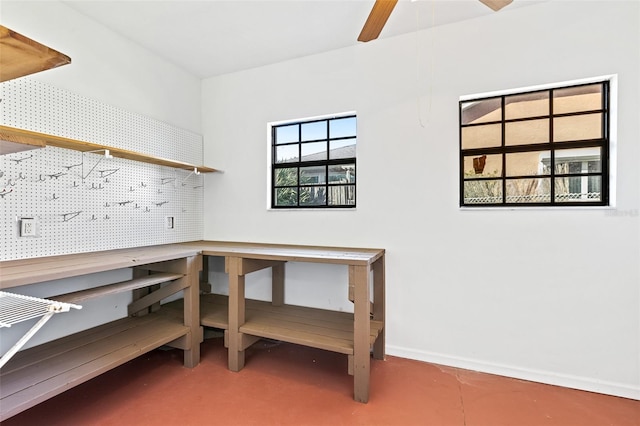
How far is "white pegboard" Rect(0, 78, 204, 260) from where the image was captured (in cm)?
192

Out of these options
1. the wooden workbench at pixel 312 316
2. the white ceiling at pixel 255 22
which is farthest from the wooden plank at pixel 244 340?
the white ceiling at pixel 255 22

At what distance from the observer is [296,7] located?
2.23 meters

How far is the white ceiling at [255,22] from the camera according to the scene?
2.19m

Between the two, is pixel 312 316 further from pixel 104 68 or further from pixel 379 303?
pixel 104 68

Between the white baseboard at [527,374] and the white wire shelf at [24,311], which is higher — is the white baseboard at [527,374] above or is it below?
below

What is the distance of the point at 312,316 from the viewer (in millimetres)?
2602

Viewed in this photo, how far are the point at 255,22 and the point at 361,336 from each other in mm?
2484

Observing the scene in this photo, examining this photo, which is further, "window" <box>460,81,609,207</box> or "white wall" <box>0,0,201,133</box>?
"window" <box>460,81,609,207</box>

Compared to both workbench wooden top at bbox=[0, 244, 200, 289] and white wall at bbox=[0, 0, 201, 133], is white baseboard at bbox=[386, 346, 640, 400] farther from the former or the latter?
white wall at bbox=[0, 0, 201, 133]

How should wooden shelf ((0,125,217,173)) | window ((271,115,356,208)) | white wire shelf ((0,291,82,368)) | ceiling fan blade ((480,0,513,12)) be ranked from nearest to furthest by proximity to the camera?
white wire shelf ((0,291,82,368)) → wooden shelf ((0,125,217,173)) → ceiling fan blade ((480,0,513,12)) → window ((271,115,356,208))

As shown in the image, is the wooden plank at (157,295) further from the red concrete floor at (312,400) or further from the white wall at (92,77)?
the red concrete floor at (312,400)

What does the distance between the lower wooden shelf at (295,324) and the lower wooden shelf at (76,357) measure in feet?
1.01

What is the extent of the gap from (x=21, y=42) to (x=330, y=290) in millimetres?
2467

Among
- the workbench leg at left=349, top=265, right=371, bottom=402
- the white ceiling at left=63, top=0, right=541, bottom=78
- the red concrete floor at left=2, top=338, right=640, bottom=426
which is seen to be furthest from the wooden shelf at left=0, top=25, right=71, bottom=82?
the red concrete floor at left=2, top=338, right=640, bottom=426
